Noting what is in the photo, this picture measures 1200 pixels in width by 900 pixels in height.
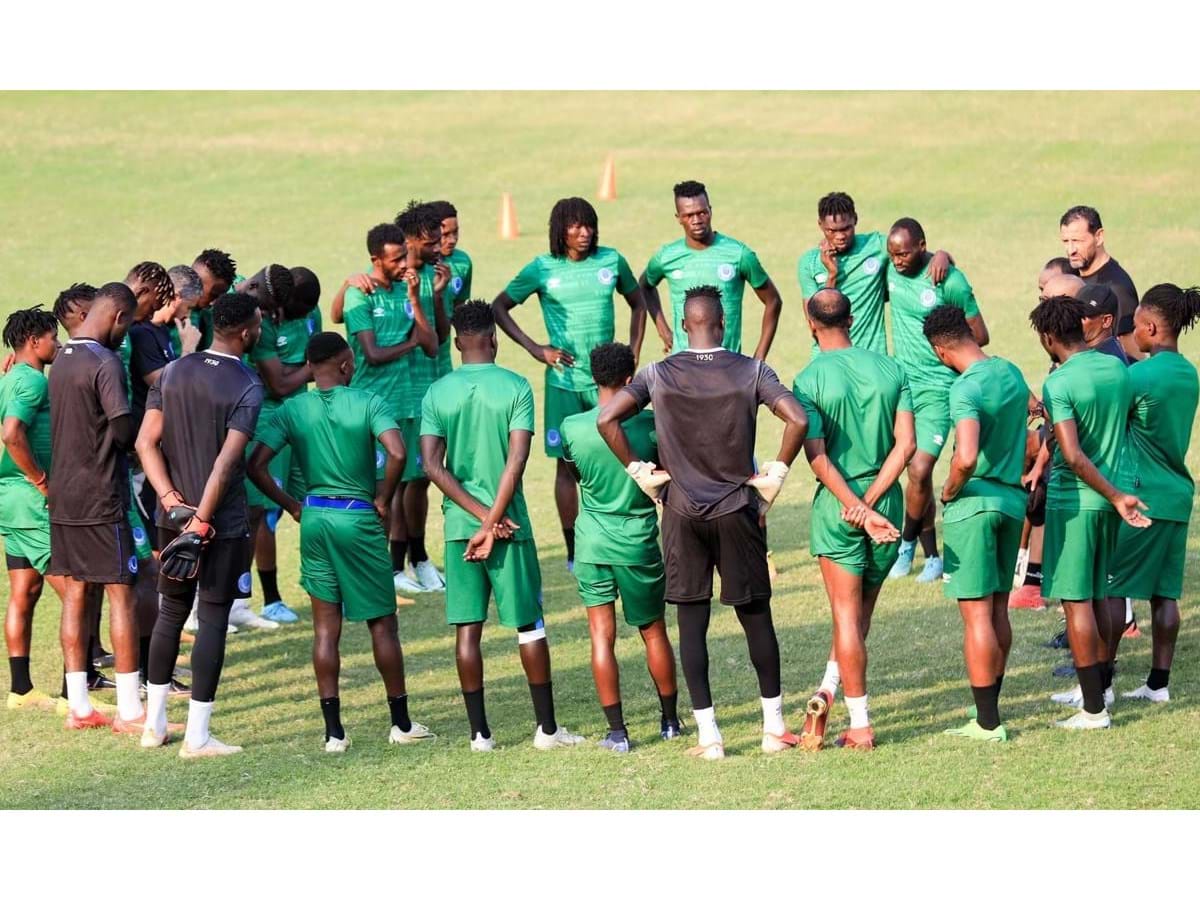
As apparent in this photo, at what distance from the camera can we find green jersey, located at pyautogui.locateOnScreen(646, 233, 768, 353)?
11.5 m

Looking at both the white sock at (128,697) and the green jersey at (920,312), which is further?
the green jersey at (920,312)

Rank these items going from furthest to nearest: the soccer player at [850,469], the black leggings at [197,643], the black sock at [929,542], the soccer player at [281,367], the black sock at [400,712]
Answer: the black sock at [929,542] → the soccer player at [281,367] → the black sock at [400,712] → the black leggings at [197,643] → the soccer player at [850,469]

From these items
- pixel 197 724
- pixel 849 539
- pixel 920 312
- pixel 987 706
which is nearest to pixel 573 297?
pixel 920 312

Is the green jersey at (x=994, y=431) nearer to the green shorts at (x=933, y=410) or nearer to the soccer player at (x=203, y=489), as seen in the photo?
the green shorts at (x=933, y=410)

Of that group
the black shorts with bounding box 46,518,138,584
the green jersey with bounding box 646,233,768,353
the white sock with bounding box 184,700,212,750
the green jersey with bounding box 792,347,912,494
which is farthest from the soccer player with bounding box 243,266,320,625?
the green jersey with bounding box 792,347,912,494

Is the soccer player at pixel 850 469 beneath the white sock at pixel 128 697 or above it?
above

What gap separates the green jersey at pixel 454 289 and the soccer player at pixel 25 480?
334cm

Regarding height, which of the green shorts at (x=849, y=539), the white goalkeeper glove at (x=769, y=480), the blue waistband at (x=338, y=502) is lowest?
the green shorts at (x=849, y=539)

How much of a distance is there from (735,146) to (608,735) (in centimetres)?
2950

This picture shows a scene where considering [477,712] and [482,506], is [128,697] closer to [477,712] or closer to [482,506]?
[477,712]

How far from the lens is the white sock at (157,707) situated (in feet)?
29.6

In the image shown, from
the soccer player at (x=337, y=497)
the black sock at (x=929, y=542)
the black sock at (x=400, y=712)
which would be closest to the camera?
the soccer player at (x=337, y=497)

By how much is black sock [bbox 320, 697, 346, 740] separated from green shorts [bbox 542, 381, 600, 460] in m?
3.46

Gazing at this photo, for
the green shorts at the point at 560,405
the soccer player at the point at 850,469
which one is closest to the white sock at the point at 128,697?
the green shorts at the point at 560,405
